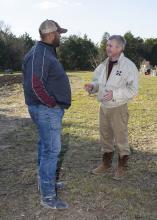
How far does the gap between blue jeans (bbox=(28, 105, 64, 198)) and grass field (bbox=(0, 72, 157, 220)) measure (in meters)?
0.42

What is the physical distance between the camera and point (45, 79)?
497 centimetres

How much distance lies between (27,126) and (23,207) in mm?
5305

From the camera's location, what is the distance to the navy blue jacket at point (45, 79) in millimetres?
4930

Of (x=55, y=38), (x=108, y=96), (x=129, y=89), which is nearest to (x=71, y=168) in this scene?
(x=108, y=96)

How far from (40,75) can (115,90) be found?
1.52 m

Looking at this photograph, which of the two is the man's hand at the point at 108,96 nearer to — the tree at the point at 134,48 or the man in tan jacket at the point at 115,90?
the man in tan jacket at the point at 115,90

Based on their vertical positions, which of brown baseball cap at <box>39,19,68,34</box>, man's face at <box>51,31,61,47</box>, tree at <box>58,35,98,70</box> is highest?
brown baseball cap at <box>39,19,68,34</box>

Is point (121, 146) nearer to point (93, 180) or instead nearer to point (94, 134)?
point (93, 180)

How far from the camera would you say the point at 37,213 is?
5328 mm

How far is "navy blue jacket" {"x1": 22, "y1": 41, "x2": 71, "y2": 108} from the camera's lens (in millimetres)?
4930

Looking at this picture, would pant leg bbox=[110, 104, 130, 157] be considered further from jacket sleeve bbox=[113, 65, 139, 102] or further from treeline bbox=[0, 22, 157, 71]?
treeline bbox=[0, 22, 157, 71]

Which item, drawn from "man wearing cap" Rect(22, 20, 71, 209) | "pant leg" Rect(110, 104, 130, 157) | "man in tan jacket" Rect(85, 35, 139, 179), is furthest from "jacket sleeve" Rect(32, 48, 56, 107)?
"pant leg" Rect(110, 104, 130, 157)

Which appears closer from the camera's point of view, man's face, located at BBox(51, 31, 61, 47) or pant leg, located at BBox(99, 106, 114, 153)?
man's face, located at BBox(51, 31, 61, 47)

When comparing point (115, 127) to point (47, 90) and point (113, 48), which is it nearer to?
point (113, 48)
